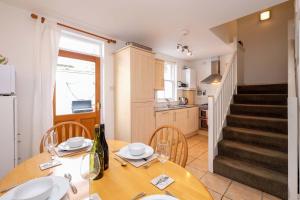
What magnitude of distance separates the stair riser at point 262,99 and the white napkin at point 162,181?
3.03 m

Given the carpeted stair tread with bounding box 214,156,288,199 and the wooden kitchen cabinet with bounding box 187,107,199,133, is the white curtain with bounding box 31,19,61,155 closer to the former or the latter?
the carpeted stair tread with bounding box 214,156,288,199

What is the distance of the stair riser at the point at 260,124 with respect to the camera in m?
2.27

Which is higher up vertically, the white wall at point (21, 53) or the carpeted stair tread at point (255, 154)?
the white wall at point (21, 53)

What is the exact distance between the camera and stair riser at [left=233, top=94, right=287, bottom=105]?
274 cm

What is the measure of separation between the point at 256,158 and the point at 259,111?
101 centimetres

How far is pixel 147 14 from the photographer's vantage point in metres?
2.22

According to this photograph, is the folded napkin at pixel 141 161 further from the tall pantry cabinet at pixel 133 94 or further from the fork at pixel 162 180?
the tall pantry cabinet at pixel 133 94

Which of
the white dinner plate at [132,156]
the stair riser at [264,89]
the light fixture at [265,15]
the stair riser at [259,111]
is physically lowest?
the white dinner plate at [132,156]

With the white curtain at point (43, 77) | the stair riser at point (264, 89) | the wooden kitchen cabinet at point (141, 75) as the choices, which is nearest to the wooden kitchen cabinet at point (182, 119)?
the wooden kitchen cabinet at point (141, 75)

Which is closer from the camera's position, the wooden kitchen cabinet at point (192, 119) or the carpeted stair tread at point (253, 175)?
the carpeted stair tread at point (253, 175)

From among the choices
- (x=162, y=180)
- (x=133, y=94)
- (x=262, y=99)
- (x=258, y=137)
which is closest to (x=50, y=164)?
(x=162, y=180)

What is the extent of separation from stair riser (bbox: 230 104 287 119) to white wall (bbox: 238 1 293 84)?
1.81 metres

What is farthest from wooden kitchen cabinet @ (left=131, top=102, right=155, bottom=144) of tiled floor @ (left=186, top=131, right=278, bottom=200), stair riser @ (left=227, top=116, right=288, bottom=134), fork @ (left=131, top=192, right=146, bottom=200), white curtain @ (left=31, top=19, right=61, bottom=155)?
fork @ (left=131, top=192, right=146, bottom=200)

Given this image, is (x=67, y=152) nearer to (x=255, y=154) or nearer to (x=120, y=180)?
(x=120, y=180)
